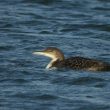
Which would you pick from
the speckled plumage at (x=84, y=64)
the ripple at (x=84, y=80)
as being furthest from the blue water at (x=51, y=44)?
the speckled plumage at (x=84, y=64)

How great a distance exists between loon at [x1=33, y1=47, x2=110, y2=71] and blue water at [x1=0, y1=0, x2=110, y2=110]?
20cm

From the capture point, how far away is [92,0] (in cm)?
3200

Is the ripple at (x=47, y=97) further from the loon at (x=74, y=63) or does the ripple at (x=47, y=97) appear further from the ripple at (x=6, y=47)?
the ripple at (x=6, y=47)

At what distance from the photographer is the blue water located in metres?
18.4

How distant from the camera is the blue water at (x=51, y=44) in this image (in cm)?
1842

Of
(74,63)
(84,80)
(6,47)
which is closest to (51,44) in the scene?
(6,47)

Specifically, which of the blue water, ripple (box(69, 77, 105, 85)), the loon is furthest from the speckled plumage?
ripple (box(69, 77, 105, 85))

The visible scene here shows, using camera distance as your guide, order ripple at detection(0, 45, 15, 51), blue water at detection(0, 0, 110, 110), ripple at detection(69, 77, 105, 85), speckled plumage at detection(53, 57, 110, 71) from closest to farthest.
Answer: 1. blue water at detection(0, 0, 110, 110)
2. ripple at detection(69, 77, 105, 85)
3. speckled plumage at detection(53, 57, 110, 71)
4. ripple at detection(0, 45, 15, 51)

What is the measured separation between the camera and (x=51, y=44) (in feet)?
79.8

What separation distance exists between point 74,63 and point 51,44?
3332 millimetres

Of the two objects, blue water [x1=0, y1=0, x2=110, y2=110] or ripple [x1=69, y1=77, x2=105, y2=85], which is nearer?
blue water [x1=0, y1=0, x2=110, y2=110]

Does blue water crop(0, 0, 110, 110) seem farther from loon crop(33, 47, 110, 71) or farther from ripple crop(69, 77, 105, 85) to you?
loon crop(33, 47, 110, 71)

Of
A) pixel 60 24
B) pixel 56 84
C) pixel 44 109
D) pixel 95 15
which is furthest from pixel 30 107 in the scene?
pixel 95 15

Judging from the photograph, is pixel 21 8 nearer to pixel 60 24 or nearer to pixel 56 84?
pixel 60 24
